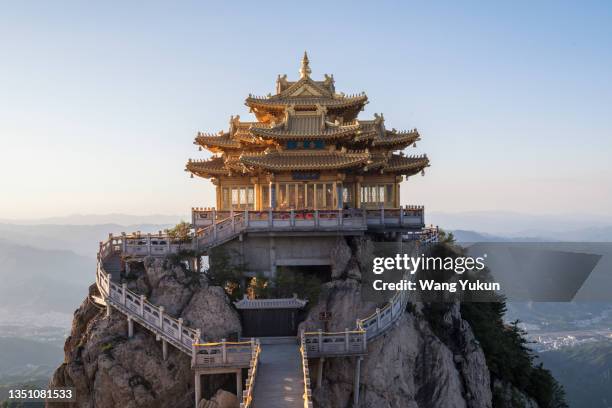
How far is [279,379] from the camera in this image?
22828 millimetres

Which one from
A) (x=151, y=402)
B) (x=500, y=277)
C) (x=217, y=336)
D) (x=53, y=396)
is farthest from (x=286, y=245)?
(x=500, y=277)

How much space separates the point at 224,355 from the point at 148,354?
5.24 metres

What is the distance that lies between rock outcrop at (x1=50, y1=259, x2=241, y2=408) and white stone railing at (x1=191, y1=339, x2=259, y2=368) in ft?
9.14

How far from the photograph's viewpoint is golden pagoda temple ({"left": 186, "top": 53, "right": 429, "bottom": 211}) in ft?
112

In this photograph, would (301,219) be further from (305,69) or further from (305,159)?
(305,69)

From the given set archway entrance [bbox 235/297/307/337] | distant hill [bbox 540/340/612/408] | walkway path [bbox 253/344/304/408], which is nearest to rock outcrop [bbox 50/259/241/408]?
archway entrance [bbox 235/297/307/337]

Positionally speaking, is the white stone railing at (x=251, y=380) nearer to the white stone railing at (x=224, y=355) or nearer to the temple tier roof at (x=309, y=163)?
the white stone railing at (x=224, y=355)

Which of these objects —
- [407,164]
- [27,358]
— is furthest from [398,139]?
[27,358]

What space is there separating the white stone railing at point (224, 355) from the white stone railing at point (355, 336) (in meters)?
2.32

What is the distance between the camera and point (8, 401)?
246 ft

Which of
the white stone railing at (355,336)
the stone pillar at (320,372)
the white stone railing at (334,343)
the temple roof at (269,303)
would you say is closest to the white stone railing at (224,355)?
the white stone railing at (355,336)

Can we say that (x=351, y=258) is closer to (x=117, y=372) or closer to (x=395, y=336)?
(x=395, y=336)

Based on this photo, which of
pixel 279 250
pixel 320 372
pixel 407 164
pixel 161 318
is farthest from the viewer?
pixel 407 164

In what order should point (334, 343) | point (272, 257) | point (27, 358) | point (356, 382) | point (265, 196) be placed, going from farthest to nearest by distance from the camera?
point (27, 358), point (265, 196), point (272, 257), point (356, 382), point (334, 343)
